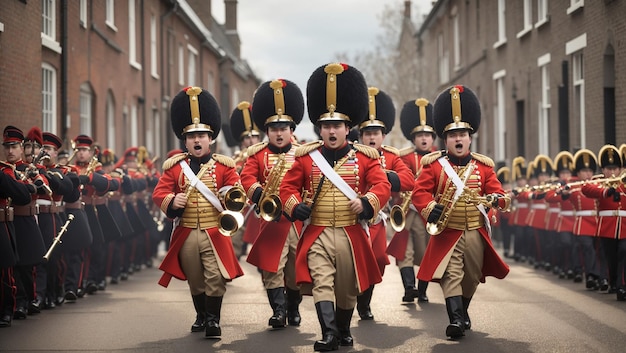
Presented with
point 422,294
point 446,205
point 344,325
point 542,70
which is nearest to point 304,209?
point 344,325

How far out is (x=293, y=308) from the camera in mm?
11812

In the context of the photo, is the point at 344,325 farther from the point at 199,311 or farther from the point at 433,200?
the point at 199,311

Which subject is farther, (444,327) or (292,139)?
(292,139)

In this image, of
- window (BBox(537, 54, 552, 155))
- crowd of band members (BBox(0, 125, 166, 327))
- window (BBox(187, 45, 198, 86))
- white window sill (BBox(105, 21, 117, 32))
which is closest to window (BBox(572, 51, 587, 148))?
window (BBox(537, 54, 552, 155))

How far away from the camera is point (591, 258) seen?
1568 centimetres

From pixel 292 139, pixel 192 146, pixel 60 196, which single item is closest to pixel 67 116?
pixel 60 196

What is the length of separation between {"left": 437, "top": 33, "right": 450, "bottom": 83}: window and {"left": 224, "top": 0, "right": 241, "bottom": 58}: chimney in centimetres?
2223

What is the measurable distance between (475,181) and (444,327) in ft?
4.94

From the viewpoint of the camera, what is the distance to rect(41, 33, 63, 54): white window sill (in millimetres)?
20806

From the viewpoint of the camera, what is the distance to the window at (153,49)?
34.8 m

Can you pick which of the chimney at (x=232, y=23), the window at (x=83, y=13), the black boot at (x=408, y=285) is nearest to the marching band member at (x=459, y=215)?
the black boot at (x=408, y=285)

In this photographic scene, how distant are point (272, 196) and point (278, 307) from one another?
2213 mm

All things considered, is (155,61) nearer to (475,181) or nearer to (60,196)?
(60,196)

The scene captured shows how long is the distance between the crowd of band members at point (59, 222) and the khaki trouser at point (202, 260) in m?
2.03
